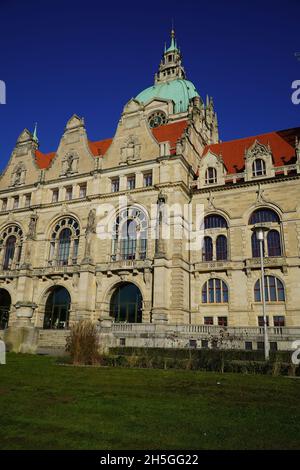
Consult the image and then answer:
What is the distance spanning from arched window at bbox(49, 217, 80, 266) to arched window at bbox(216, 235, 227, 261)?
14295mm

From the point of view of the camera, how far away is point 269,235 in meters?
32.3

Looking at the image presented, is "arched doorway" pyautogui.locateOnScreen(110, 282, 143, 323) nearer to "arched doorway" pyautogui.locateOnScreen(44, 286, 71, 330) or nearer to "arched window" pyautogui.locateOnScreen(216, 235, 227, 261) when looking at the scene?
"arched doorway" pyautogui.locateOnScreen(44, 286, 71, 330)

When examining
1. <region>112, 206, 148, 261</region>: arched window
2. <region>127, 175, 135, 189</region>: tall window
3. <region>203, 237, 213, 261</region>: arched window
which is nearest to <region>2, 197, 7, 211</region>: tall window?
<region>112, 206, 148, 261</region>: arched window

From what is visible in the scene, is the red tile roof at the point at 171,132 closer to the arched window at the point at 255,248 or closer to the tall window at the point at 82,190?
the tall window at the point at 82,190

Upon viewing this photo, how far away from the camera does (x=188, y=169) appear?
122 ft

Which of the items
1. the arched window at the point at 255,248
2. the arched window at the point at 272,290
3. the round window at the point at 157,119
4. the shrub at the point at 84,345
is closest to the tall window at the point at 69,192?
the arched window at the point at 255,248

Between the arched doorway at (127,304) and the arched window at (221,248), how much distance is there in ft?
26.5

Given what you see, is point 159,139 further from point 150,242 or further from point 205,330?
point 205,330

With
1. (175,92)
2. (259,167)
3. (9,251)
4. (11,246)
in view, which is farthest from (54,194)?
(175,92)

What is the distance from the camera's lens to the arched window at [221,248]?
1320 inches

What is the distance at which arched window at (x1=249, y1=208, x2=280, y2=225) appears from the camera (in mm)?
32478

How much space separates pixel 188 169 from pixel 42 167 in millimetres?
19828

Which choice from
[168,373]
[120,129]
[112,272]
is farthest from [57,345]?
[120,129]

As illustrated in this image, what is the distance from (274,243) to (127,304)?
14.3 m
